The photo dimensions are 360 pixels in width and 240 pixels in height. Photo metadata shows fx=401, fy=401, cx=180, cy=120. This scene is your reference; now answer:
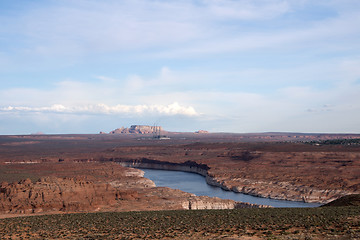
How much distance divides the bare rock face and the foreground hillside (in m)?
10.0

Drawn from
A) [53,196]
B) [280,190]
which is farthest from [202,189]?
[53,196]

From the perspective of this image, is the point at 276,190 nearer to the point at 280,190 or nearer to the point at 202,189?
the point at 280,190

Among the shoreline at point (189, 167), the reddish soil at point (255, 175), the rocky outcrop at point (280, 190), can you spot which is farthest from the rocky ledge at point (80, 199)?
the shoreline at point (189, 167)

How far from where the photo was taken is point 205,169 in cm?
10394

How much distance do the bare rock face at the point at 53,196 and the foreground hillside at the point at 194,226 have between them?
10.0 meters

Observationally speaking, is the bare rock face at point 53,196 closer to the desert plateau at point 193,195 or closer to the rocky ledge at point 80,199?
the rocky ledge at point 80,199

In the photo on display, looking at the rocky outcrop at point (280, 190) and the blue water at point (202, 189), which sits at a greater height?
the rocky outcrop at point (280, 190)

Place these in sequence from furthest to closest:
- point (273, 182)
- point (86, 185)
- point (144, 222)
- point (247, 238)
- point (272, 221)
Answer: point (273, 182), point (86, 185), point (144, 222), point (272, 221), point (247, 238)

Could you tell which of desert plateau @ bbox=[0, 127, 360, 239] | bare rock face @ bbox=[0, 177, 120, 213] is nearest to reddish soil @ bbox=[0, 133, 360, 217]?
desert plateau @ bbox=[0, 127, 360, 239]

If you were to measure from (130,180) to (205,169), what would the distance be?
30577 mm

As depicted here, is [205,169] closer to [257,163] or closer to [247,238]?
[257,163]

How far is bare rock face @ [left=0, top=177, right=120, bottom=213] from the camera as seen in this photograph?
148 ft

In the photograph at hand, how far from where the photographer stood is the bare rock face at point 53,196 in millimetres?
45250

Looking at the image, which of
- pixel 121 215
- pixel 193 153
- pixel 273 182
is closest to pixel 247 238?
pixel 121 215
